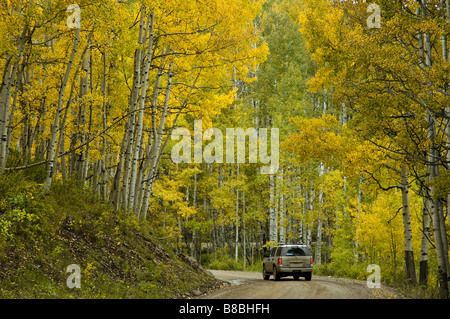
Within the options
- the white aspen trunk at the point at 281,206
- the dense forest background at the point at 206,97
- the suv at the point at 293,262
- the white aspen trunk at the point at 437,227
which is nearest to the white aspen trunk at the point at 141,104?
the dense forest background at the point at 206,97

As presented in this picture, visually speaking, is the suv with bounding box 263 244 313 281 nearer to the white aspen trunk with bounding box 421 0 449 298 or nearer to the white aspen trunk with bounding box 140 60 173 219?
the white aspen trunk with bounding box 140 60 173 219

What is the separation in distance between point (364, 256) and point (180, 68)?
15629 millimetres

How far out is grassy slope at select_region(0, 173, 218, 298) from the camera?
7.86m

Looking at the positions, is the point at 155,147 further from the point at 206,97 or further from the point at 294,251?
the point at 294,251

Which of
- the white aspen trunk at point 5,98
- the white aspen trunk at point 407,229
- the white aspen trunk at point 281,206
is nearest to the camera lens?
the white aspen trunk at point 5,98

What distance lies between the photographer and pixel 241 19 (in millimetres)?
14578

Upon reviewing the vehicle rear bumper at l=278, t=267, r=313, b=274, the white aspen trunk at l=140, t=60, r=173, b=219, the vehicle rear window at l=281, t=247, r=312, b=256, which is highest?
the white aspen trunk at l=140, t=60, r=173, b=219

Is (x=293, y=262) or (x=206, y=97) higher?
(x=206, y=97)

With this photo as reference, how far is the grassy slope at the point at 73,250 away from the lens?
25.8 ft

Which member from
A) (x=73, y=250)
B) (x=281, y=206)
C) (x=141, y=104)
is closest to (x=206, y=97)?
(x=141, y=104)

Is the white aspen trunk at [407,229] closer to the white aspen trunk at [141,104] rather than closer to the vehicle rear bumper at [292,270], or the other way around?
the vehicle rear bumper at [292,270]

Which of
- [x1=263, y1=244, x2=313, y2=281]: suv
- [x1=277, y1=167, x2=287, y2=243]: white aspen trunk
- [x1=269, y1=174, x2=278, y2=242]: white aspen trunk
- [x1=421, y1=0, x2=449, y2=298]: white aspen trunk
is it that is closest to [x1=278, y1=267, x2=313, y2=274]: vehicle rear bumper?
[x1=263, y1=244, x2=313, y2=281]: suv

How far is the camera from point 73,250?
9.63 metres
